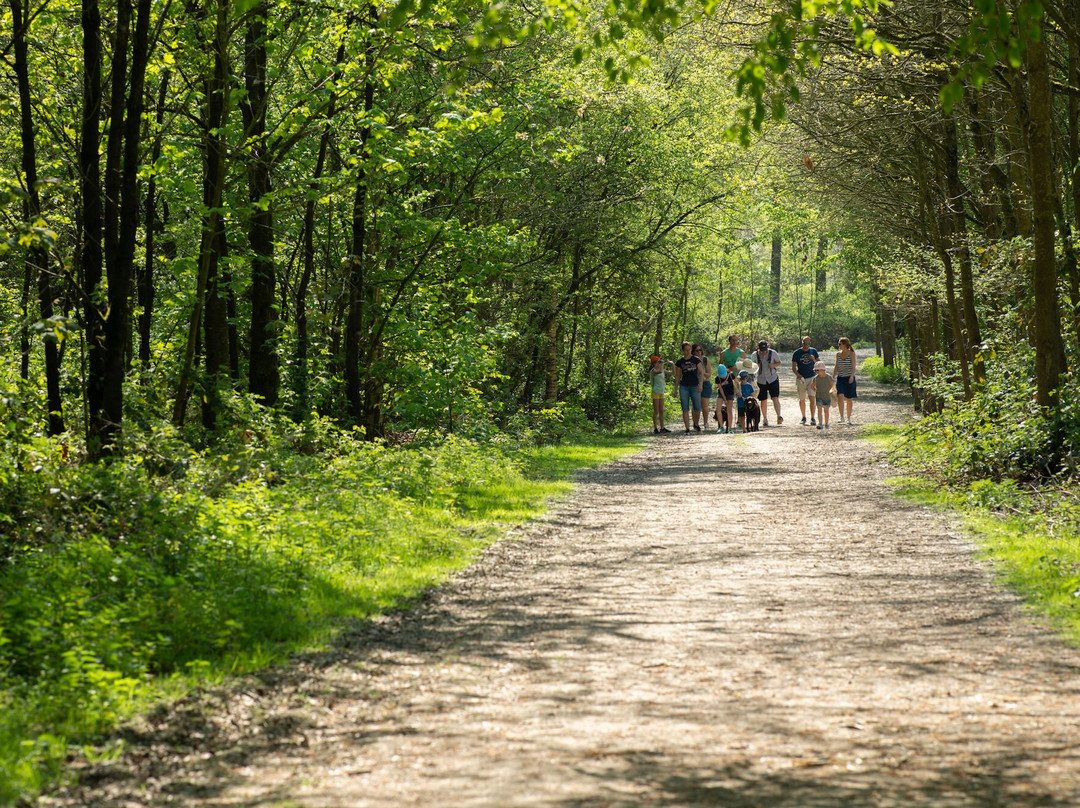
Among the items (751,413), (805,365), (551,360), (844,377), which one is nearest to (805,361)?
(805,365)

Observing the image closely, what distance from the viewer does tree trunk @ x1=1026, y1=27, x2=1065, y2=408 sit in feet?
40.8

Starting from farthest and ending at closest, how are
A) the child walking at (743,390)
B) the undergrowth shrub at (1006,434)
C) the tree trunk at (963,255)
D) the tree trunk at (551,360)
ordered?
the tree trunk at (551,360) < the child walking at (743,390) < the tree trunk at (963,255) < the undergrowth shrub at (1006,434)

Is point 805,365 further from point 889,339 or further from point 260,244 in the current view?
point 889,339

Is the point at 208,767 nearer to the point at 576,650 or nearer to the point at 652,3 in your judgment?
the point at 576,650

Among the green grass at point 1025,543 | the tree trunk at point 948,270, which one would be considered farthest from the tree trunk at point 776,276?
the green grass at point 1025,543

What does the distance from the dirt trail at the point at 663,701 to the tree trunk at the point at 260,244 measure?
6.91 metres

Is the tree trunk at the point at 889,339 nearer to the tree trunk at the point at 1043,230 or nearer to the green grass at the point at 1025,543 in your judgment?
the tree trunk at the point at 1043,230

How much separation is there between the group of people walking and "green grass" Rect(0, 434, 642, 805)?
12925mm

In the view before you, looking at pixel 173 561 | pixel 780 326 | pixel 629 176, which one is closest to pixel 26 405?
pixel 173 561

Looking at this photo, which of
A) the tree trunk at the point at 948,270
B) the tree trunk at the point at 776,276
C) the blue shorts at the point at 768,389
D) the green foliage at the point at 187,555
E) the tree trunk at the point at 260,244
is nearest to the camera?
the green foliage at the point at 187,555

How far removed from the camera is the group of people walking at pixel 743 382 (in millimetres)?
25422

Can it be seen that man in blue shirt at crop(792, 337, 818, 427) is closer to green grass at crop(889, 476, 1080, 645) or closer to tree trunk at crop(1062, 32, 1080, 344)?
tree trunk at crop(1062, 32, 1080, 344)

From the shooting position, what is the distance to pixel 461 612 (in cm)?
775

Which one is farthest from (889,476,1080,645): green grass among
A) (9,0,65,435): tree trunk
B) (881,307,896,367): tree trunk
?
(881,307,896,367): tree trunk
